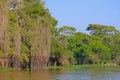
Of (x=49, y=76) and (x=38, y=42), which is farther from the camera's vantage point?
(x=38, y=42)

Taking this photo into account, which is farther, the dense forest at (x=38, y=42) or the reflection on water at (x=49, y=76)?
the dense forest at (x=38, y=42)

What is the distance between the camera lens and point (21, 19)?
143 ft

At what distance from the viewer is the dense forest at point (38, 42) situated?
37750 mm

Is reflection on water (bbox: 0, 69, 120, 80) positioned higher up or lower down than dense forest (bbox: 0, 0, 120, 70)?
lower down

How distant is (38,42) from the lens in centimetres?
4425

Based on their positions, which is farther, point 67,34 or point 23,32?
point 67,34

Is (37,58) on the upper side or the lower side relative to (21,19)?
lower

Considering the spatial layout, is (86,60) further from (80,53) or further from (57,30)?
(57,30)

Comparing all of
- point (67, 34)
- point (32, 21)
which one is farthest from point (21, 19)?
point (67, 34)

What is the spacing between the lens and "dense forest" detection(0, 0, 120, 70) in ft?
124

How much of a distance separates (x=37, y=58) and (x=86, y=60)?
29322mm

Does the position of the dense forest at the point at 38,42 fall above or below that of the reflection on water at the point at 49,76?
above

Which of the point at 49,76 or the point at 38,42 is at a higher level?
the point at 38,42

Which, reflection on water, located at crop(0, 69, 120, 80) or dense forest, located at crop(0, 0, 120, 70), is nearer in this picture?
reflection on water, located at crop(0, 69, 120, 80)
